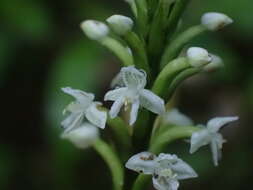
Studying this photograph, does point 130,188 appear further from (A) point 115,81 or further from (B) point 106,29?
(B) point 106,29

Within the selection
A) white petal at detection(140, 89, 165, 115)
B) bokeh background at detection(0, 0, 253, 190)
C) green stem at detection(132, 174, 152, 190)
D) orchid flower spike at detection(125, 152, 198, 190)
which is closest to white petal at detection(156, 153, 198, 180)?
orchid flower spike at detection(125, 152, 198, 190)

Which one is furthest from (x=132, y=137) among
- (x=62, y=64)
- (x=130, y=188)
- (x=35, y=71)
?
(x=35, y=71)

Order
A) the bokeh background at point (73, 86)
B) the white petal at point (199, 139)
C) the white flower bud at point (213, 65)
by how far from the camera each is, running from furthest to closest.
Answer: the bokeh background at point (73, 86) → the white flower bud at point (213, 65) → the white petal at point (199, 139)

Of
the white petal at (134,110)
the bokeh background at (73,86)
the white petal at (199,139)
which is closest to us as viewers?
the white petal at (134,110)

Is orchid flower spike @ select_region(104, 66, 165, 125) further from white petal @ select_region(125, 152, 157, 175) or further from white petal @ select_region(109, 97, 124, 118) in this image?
white petal @ select_region(125, 152, 157, 175)

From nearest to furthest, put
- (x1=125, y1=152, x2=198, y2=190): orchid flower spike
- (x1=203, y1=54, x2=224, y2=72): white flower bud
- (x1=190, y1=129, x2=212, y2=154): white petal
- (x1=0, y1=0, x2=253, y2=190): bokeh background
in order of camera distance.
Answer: (x1=125, y1=152, x2=198, y2=190): orchid flower spike → (x1=190, y1=129, x2=212, y2=154): white petal → (x1=203, y1=54, x2=224, y2=72): white flower bud → (x1=0, y1=0, x2=253, y2=190): bokeh background

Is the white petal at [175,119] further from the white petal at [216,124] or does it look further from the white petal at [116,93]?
the white petal at [116,93]

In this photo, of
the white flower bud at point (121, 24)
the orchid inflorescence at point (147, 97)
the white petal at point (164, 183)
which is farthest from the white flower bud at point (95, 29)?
the white petal at point (164, 183)
